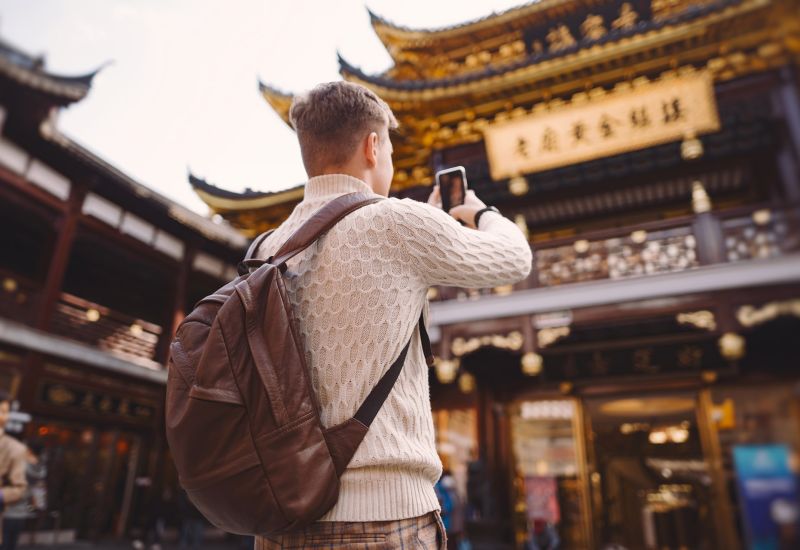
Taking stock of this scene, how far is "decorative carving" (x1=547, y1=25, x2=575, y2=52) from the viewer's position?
979 centimetres

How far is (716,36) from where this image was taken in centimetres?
710

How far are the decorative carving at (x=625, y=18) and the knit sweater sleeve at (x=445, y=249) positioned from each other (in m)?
10.1

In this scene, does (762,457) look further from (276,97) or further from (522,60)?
(276,97)

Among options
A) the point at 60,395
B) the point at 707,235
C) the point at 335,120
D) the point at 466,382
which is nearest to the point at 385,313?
the point at 335,120

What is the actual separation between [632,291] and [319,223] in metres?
6.51

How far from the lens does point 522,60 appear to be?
834 centimetres

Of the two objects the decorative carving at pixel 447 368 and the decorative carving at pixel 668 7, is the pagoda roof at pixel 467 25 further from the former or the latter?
the decorative carving at pixel 447 368

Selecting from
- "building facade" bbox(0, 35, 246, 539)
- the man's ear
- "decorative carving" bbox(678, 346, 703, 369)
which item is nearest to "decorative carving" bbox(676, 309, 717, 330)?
"decorative carving" bbox(678, 346, 703, 369)

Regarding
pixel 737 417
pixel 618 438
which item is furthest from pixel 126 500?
pixel 737 417

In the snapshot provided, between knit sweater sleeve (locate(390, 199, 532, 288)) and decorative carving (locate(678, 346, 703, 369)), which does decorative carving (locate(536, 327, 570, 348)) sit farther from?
knit sweater sleeve (locate(390, 199, 532, 288))

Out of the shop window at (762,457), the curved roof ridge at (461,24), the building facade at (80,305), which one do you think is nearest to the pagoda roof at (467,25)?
the curved roof ridge at (461,24)

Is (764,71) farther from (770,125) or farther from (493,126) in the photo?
(493,126)

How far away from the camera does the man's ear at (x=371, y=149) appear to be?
1057 mm

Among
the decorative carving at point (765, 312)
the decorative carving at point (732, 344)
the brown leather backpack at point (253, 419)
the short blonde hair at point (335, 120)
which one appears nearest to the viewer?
the brown leather backpack at point (253, 419)
